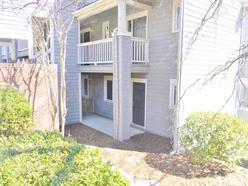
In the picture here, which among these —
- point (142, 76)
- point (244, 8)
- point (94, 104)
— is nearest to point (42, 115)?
point (142, 76)

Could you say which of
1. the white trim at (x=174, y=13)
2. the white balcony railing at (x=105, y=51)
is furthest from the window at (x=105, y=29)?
the white trim at (x=174, y=13)

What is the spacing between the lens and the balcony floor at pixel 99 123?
10.1 metres

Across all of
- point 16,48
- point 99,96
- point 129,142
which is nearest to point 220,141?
point 129,142

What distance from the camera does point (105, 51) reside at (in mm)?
9461

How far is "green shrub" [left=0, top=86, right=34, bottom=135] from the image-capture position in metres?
5.85

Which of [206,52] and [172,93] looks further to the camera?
[172,93]

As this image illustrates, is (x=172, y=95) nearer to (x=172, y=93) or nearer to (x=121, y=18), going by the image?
(x=172, y=93)

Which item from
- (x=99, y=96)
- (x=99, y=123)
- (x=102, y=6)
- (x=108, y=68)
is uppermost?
(x=102, y=6)

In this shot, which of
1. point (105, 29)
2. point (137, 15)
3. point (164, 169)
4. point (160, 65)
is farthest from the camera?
point (105, 29)

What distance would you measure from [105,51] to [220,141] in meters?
6.25

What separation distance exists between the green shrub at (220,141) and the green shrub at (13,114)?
507cm

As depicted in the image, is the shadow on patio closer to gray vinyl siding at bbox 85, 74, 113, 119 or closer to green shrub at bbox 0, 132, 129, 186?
gray vinyl siding at bbox 85, 74, 113, 119

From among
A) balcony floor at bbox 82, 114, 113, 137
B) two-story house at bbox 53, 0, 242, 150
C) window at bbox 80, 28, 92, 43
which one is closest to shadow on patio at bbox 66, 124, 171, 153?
two-story house at bbox 53, 0, 242, 150

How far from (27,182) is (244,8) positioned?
10.8 m
